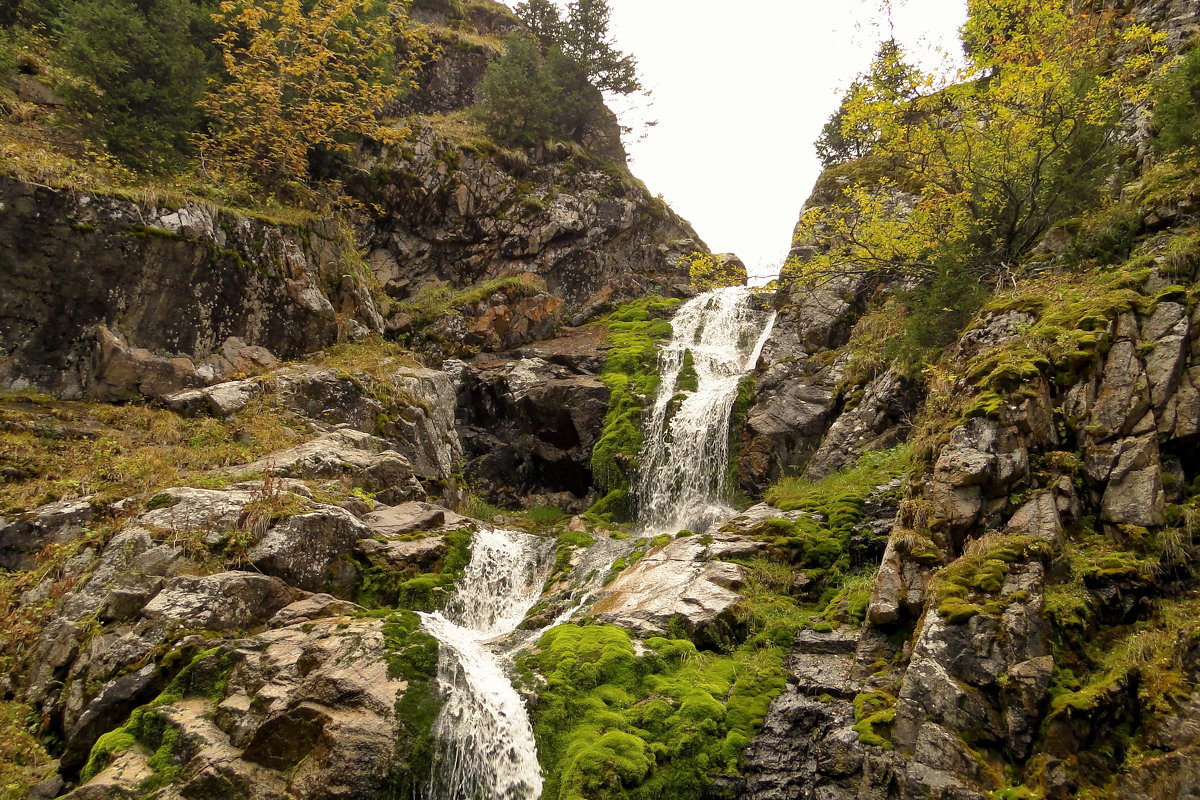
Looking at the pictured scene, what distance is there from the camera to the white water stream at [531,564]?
7.45 metres

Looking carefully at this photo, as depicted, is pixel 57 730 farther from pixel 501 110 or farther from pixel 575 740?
pixel 501 110

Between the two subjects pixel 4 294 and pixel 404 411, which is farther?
pixel 404 411

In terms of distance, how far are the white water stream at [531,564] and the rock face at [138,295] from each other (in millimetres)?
8260

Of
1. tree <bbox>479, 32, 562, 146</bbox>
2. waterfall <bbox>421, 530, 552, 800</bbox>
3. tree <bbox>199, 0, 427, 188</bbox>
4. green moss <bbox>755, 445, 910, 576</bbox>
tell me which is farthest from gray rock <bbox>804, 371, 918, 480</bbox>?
tree <bbox>479, 32, 562, 146</bbox>

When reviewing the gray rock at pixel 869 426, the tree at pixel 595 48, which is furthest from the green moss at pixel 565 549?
the tree at pixel 595 48

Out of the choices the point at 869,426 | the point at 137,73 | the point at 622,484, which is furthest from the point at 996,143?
the point at 137,73

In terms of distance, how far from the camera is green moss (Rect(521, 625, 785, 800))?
22.9 feet

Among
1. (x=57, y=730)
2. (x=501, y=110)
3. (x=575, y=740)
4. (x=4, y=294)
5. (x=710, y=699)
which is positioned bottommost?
(x=57, y=730)

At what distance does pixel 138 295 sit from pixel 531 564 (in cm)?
1064

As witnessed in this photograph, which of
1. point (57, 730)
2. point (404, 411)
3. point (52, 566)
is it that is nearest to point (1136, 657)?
point (57, 730)

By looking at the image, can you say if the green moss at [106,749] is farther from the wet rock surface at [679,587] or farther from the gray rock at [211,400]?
the gray rock at [211,400]

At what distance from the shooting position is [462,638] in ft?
30.8

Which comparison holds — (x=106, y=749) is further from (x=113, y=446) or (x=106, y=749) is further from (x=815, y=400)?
(x=815, y=400)

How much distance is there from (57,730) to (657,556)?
8689mm
